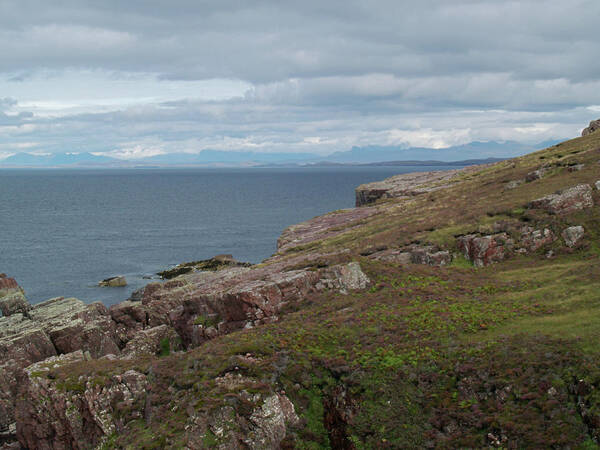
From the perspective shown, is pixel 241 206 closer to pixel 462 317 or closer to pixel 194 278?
pixel 194 278

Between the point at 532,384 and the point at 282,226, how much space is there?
→ 126786mm

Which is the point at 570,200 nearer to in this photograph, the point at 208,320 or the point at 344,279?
the point at 344,279

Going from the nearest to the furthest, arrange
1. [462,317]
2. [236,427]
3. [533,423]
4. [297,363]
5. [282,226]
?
1. [533,423]
2. [236,427]
3. [297,363]
4. [462,317]
5. [282,226]

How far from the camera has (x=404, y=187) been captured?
8406cm

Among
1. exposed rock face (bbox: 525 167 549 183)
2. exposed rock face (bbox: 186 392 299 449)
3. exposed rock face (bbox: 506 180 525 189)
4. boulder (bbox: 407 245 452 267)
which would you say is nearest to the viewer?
exposed rock face (bbox: 186 392 299 449)

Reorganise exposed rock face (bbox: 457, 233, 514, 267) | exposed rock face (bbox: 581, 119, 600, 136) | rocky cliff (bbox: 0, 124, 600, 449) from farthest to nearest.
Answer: exposed rock face (bbox: 581, 119, 600, 136) → exposed rock face (bbox: 457, 233, 514, 267) → rocky cliff (bbox: 0, 124, 600, 449)

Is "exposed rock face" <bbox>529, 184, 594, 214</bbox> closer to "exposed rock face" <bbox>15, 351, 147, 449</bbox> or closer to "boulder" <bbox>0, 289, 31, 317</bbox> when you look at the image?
"exposed rock face" <bbox>15, 351, 147, 449</bbox>

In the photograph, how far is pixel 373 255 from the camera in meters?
39.0

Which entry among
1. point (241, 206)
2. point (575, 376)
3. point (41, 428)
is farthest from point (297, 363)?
point (241, 206)

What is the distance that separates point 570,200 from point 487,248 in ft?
23.1

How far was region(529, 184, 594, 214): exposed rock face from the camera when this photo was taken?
1407 inches

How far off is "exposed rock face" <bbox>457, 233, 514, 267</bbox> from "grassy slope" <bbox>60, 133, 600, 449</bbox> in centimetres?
371

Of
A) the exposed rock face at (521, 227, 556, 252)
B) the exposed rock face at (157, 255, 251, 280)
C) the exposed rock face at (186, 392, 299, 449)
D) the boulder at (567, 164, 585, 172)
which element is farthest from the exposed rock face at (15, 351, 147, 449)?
the exposed rock face at (157, 255, 251, 280)

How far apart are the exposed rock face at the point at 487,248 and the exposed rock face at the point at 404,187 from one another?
38314 mm
